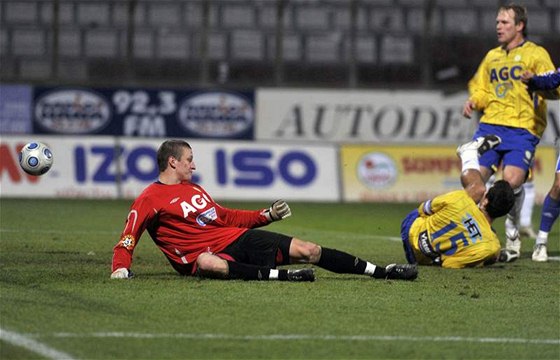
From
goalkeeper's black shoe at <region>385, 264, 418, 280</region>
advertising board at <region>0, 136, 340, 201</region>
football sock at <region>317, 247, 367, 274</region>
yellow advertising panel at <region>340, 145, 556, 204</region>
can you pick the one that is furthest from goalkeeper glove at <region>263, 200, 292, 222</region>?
yellow advertising panel at <region>340, 145, 556, 204</region>

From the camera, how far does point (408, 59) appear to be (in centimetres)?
2588

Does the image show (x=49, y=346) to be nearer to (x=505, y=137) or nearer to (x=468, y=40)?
(x=505, y=137)

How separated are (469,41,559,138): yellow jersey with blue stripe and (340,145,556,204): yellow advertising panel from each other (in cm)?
1120

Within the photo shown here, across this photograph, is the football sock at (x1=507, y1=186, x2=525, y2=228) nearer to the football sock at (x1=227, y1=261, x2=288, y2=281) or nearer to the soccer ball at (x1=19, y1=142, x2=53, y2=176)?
the football sock at (x1=227, y1=261, x2=288, y2=281)

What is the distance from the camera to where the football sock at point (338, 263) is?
855 cm

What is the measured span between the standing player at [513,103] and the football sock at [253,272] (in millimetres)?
3464

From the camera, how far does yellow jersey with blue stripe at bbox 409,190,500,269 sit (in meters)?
9.88

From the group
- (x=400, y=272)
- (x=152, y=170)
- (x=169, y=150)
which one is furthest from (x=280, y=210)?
(x=152, y=170)

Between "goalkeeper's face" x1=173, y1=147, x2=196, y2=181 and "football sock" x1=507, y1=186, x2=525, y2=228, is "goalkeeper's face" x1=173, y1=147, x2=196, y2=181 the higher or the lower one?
the higher one

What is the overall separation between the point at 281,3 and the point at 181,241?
56.5ft

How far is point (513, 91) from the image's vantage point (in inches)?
454

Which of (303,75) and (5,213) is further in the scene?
(303,75)

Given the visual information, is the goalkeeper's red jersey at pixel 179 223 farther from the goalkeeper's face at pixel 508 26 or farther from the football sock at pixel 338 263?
the goalkeeper's face at pixel 508 26

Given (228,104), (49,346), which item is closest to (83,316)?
(49,346)
